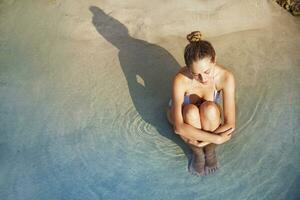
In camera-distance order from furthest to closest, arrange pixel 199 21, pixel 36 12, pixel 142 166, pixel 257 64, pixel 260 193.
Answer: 1. pixel 36 12
2. pixel 199 21
3. pixel 257 64
4. pixel 142 166
5. pixel 260 193

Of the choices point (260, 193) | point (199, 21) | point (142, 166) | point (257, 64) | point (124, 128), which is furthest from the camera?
point (199, 21)

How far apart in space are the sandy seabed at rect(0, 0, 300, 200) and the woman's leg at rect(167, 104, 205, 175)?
82mm

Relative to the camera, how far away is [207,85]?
3629mm

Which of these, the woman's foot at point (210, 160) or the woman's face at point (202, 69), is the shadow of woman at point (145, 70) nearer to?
the woman's foot at point (210, 160)

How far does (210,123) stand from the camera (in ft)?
11.7

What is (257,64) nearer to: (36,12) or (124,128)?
(124,128)

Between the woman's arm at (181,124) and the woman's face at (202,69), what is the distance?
183mm

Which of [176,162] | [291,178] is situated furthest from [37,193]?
[291,178]

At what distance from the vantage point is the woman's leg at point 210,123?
3.54 meters

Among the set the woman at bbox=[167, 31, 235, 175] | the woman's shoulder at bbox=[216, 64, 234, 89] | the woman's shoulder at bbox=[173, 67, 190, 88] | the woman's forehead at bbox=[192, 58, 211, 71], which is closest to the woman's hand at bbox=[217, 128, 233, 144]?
the woman at bbox=[167, 31, 235, 175]

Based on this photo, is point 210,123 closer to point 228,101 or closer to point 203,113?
point 203,113

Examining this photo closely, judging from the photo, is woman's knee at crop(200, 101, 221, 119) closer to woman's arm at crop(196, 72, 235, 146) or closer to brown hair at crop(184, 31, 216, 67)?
woman's arm at crop(196, 72, 235, 146)

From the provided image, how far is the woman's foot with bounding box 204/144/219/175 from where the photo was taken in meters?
3.68

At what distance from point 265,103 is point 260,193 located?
96 centimetres
